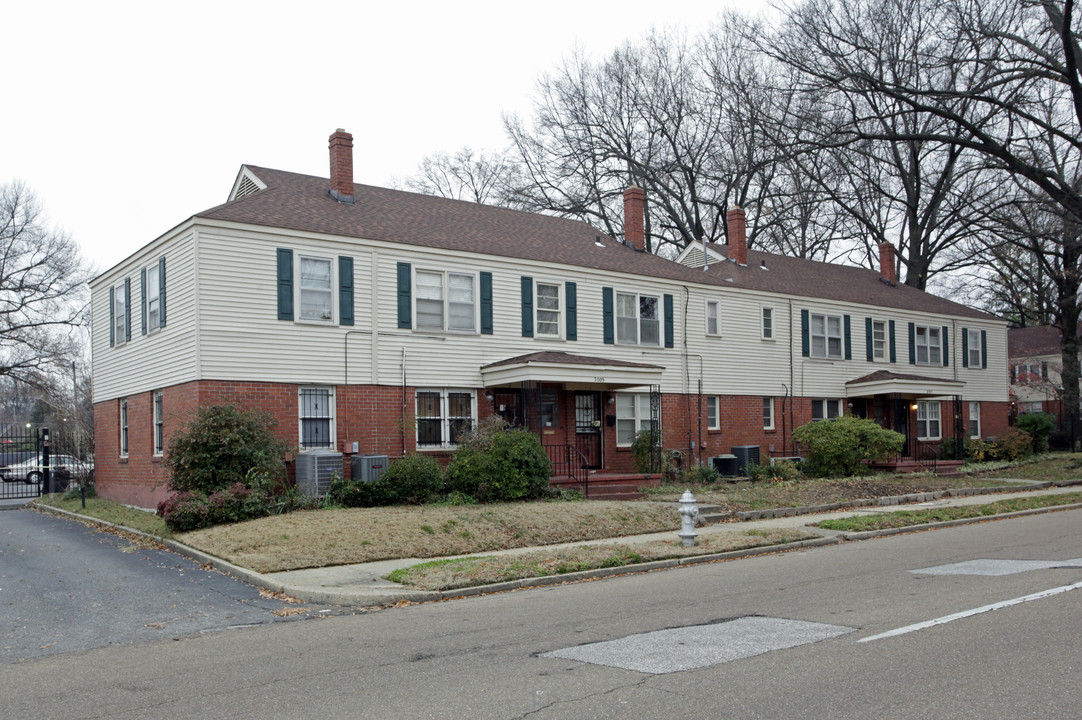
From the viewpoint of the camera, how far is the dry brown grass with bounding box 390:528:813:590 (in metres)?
A: 11.9

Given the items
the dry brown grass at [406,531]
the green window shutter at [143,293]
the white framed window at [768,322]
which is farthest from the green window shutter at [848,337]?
the green window shutter at [143,293]

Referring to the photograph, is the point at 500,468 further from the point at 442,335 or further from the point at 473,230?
the point at 473,230

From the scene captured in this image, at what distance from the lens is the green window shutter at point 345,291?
20578 millimetres

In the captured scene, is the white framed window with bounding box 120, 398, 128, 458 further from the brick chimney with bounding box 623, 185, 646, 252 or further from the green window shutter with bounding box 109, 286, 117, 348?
the brick chimney with bounding box 623, 185, 646, 252

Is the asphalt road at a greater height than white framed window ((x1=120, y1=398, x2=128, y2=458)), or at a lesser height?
lesser

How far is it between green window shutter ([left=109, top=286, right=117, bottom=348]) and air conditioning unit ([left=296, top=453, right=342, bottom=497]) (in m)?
7.94

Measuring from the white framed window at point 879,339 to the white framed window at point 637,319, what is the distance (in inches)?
422

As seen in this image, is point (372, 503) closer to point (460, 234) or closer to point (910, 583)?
point (460, 234)

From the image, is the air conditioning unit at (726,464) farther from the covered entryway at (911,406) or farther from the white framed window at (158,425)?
the white framed window at (158,425)

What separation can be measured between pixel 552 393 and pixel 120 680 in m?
17.0

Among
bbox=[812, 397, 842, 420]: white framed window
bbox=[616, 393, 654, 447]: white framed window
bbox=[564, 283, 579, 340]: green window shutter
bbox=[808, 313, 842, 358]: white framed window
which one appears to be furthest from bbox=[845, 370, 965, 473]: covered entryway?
bbox=[564, 283, 579, 340]: green window shutter

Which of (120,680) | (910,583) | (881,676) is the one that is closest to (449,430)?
(910,583)

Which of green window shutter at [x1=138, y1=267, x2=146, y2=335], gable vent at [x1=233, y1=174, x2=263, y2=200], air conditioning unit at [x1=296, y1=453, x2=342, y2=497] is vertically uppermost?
gable vent at [x1=233, y1=174, x2=263, y2=200]

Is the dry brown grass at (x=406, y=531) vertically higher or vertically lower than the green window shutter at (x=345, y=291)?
lower
